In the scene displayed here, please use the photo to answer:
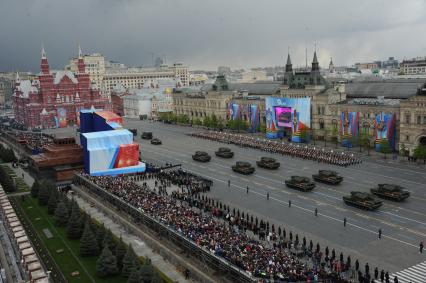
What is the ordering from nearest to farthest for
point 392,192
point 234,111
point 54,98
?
1. point 392,192
2. point 234,111
3. point 54,98

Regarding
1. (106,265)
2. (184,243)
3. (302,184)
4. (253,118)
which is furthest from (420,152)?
(106,265)

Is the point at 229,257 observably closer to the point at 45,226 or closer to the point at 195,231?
the point at 195,231

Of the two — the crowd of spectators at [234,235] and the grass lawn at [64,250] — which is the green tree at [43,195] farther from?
the crowd of spectators at [234,235]

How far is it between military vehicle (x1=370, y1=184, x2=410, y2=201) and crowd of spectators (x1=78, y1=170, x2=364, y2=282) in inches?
571

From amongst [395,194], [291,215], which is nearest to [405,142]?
[395,194]

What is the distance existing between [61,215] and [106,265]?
1322cm

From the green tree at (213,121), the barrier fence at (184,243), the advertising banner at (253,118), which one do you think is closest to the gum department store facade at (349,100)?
the advertising banner at (253,118)

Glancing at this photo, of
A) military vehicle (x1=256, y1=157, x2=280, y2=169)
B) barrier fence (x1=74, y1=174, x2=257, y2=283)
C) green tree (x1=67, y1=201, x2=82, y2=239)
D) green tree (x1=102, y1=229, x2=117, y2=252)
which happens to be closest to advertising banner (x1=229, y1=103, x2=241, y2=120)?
military vehicle (x1=256, y1=157, x2=280, y2=169)

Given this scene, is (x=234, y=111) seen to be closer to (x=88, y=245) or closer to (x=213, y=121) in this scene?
(x=213, y=121)

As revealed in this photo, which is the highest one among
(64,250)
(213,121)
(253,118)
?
(253,118)

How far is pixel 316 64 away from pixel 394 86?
15.6 metres

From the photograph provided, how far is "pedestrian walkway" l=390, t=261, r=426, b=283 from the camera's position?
26.7 m

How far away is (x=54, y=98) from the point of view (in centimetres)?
12719

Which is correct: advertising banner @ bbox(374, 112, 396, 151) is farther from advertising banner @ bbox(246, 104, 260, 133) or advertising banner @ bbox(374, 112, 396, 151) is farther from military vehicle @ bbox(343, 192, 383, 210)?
advertising banner @ bbox(246, 104, 260, 133)
